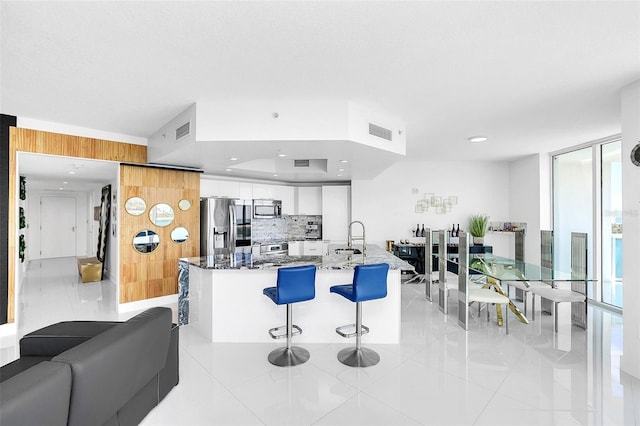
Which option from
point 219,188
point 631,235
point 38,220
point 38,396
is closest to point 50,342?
point 38,396

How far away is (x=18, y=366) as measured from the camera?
2070 millimetres

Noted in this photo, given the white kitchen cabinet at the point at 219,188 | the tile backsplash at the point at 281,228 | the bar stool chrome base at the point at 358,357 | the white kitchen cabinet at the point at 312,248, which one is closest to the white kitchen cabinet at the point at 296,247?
the white kitchen cabinet at the point at 312,248

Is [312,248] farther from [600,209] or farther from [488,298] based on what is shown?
[600,209]

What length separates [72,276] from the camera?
6973mm

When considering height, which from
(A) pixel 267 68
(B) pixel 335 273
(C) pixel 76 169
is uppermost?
(A) pixel 267 68

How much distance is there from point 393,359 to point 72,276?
25.0ft

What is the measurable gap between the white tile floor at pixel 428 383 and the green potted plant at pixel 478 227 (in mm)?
2720

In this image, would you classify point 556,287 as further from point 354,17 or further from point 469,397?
point 354,17

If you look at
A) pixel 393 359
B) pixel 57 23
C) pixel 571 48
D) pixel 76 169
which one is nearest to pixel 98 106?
pixel 57 23

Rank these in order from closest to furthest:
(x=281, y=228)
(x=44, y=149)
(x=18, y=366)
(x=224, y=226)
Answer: (x=18, y=366)
(x=44, y=149)
(x=224, y=226)
(x=281, y=228)

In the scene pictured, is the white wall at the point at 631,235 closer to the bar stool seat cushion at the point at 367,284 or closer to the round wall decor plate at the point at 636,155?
the round wall decor plate at the point at 636,155

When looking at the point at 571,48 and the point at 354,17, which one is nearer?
the point at 354,17

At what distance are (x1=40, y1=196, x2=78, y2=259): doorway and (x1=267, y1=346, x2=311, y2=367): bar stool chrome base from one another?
10299 millimetres

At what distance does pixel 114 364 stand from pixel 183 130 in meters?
2.49
